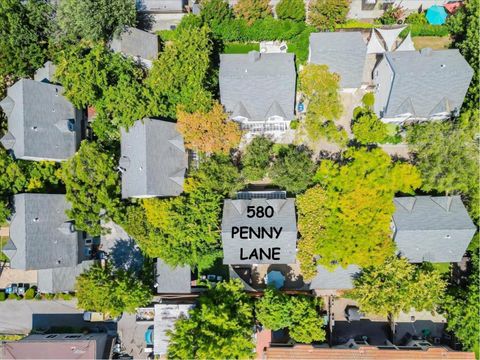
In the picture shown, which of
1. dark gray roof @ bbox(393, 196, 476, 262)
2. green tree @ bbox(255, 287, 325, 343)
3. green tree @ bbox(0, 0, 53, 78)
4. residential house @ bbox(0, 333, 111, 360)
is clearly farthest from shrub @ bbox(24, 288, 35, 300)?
dark gray roof @ bbox(393, 196, 476, 262)

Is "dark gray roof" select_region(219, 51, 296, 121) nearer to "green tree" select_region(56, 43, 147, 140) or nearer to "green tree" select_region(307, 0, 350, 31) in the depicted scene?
"green tree" select_region(307, 0, 350, 31)

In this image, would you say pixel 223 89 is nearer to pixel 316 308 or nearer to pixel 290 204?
pixel 290 204

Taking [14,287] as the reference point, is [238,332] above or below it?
below

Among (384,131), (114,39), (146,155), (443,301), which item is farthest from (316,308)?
(114,39)

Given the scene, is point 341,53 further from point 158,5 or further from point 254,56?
point 158,5

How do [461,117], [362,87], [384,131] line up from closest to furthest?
[461,117] → [384,131] → [362,87]

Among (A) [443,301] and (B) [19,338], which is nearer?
(A) [443,301]
